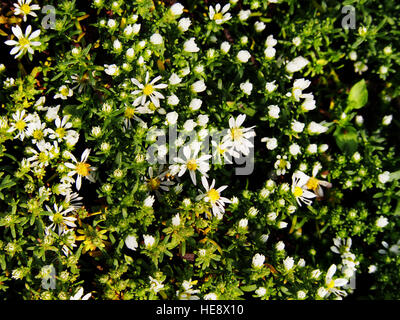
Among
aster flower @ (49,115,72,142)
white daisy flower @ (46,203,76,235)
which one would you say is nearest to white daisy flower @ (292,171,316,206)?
white daisy flower @ (46,203,76,235)

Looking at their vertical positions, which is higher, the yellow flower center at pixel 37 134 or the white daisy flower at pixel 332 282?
the yellow flower center at pixel 37 134

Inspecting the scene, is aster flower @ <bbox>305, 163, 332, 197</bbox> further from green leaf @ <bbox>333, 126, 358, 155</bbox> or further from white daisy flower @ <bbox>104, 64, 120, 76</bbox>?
white daisy flower @ <bbox>104, 64, 120, 76</bbox>

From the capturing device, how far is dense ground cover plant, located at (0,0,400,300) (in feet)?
10.8

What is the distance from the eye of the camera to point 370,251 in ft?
14.0

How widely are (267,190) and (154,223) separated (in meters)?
1.03

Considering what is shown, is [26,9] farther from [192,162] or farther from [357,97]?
[357,97]

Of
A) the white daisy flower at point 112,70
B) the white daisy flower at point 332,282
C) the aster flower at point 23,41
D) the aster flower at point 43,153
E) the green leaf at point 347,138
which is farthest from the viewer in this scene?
the green leaf at point 347,138

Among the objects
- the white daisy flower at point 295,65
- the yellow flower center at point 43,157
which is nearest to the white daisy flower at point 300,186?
the white daisy flower at point 295,65

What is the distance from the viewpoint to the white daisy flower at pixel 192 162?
3390 mm

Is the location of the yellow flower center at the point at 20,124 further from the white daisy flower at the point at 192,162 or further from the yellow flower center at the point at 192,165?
the yellow flower center at the point at 192,165

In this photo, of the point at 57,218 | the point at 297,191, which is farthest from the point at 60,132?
the point at 297,191

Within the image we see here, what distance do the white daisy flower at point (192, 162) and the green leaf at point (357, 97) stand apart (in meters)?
1.81

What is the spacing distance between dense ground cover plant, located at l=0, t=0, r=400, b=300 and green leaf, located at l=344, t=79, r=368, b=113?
0.04 feet

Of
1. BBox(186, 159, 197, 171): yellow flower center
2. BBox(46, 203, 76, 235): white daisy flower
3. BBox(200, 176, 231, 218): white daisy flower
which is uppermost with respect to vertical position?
BBox(186, 159, 197, 171): yellow flower center
